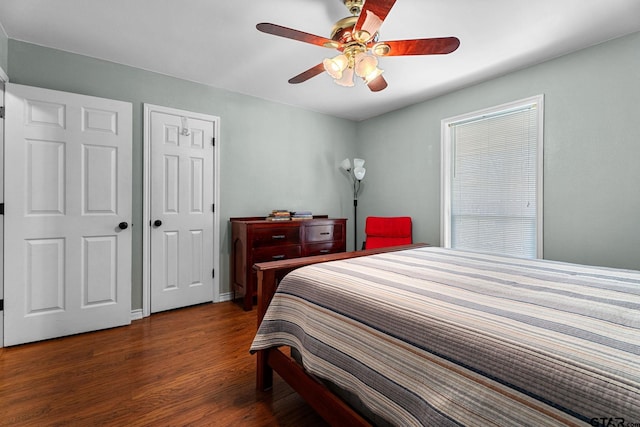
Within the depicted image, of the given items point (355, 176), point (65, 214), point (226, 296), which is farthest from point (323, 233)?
point (65, 214)

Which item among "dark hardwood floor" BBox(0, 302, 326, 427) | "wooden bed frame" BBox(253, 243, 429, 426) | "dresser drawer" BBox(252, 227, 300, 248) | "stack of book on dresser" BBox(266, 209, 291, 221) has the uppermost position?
"stack of book on dresser" BBox(266, 209, 291, 221)

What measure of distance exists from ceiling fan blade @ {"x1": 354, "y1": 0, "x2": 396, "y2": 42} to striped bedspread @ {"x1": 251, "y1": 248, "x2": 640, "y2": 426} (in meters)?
1.32

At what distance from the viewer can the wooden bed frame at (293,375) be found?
121 cm

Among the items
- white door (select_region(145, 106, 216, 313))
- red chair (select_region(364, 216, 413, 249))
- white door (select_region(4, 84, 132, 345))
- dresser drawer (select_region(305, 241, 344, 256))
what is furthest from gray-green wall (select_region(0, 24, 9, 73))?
red chair (select_region(364, 216, 413, 249))

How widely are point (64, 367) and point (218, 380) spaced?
1.10 meters

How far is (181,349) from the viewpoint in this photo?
7.38 ft

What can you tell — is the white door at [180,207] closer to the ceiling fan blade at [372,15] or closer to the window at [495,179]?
the ceiling fan blade at [372,15]

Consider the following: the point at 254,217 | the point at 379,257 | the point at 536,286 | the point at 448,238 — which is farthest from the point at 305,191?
the point at 536,286

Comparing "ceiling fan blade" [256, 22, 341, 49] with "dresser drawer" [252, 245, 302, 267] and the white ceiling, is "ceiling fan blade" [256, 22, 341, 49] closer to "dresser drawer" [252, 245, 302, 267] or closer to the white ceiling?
the white ceiling

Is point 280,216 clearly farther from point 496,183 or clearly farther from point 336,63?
point 496,183

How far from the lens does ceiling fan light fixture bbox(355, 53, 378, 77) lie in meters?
1.80

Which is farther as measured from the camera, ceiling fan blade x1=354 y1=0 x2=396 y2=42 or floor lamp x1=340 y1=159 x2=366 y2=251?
floor lamp x1=340 y1=159 x2=366 y2=251

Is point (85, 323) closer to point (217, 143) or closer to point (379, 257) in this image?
point (217, 143)

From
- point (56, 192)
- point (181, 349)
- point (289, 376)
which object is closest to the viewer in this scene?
point (289, 376)
